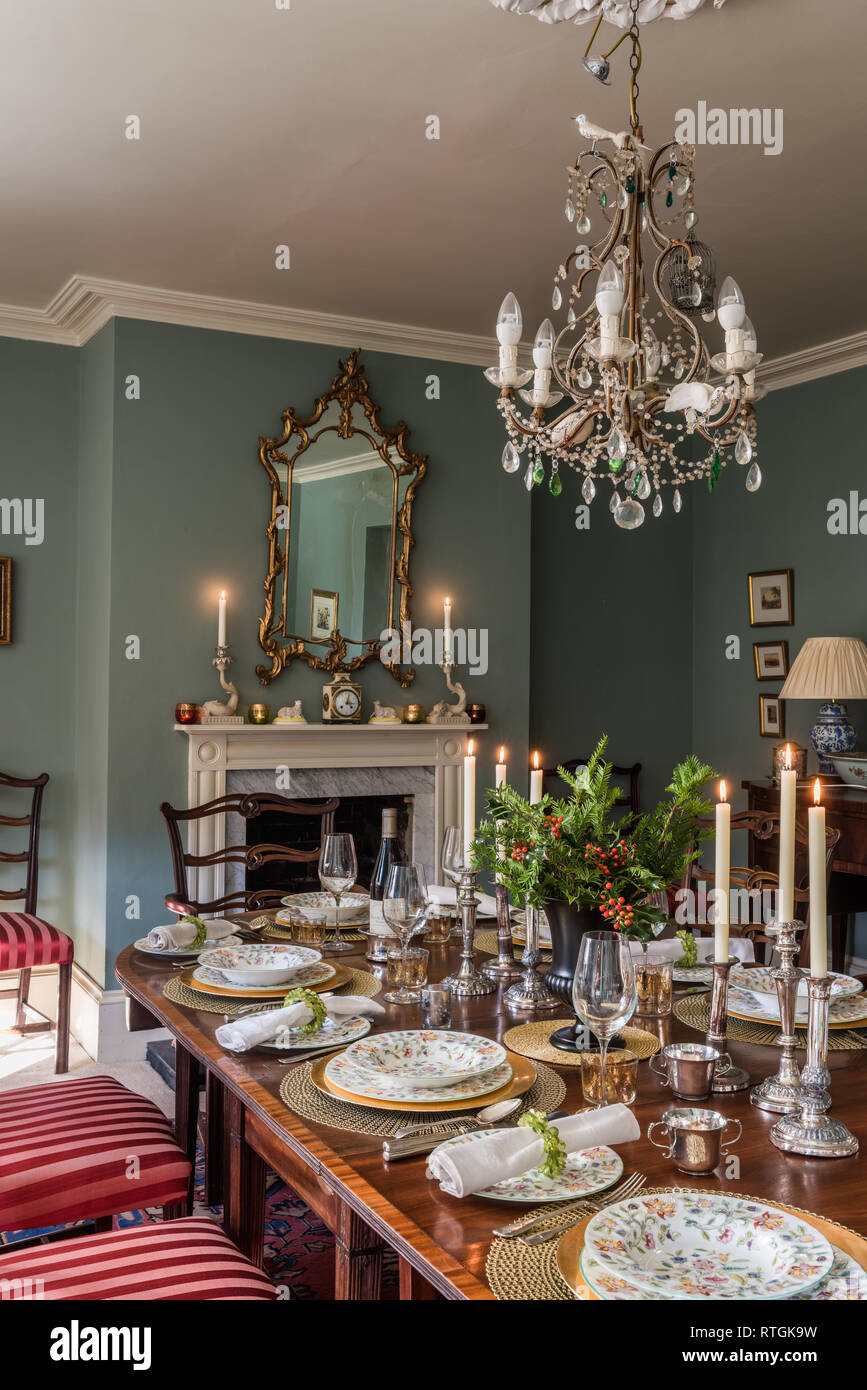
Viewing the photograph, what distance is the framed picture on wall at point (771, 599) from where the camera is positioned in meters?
4.87

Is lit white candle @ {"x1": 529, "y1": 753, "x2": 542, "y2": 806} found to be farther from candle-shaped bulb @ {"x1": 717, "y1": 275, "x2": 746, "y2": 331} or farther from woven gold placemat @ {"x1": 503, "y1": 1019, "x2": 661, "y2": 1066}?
candle-shaped bulb @ {"x1": 717, "y1": 275, "x2": 746, "y2": 331}

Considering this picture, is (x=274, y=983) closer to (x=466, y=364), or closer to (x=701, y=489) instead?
(x=466, y=364)

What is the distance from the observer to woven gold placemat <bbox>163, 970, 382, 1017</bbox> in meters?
1.82

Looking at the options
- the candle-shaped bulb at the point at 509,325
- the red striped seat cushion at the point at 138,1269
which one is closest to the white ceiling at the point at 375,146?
the candle-shaped bulb at the point at 509,325

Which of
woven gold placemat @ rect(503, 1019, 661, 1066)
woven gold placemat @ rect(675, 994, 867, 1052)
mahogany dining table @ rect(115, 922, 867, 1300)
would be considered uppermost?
woven gold placemat @ rect(503, 1019, 661, 1066)

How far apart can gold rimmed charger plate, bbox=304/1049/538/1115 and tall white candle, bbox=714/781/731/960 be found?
30 cm

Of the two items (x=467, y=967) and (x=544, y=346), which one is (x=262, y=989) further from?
(x=544, y=346)

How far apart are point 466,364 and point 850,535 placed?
1748mm

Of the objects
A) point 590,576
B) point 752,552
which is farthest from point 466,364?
point 752,552

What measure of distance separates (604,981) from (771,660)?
3.90 meters

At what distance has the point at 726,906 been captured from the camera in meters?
1.47

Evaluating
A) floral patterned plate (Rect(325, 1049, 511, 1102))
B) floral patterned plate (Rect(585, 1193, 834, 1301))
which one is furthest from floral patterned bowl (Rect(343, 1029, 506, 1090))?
floral patterned plate (Rect(585, 1193, 834, 1301))

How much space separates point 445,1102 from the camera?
137 cm

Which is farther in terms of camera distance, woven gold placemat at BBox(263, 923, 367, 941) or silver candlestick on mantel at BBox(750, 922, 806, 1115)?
woven gold placemat at BBox(263, 923, 367, 941)
